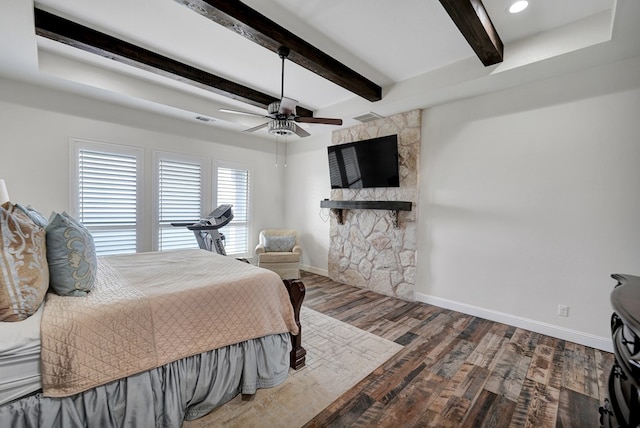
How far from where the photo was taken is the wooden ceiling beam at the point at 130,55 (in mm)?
2441

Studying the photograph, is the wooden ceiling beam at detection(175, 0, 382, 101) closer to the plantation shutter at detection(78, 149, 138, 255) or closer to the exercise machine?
the exercise machine

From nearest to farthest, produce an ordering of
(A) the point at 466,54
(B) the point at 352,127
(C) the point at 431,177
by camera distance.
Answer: (A) the point at 466,54
(C) the point at 431,177
(B) the point at 352,127

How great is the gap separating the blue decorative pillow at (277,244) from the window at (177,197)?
1.25m

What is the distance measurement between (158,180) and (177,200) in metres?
0.42

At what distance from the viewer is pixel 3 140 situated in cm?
315

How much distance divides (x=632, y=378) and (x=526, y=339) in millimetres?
2470

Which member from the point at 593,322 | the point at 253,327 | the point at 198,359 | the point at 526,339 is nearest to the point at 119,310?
the point at 198,359

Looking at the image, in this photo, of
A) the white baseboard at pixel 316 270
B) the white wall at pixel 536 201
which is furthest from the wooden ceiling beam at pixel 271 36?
the white baseboard at pixel 316 270

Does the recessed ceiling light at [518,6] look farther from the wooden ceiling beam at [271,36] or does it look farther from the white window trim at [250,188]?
the white window trim at [250,188]

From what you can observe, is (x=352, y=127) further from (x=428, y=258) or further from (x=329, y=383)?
(x=329, y=383)

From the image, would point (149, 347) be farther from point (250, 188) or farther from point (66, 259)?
point (250, 188)

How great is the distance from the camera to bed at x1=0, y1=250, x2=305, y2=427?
49.4 inches

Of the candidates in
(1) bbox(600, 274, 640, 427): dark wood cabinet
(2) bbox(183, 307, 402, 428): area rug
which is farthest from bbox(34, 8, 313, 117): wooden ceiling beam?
(1) bbox(600, 274, 640, 427): dark wood cabinet

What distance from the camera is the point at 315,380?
2141mm
